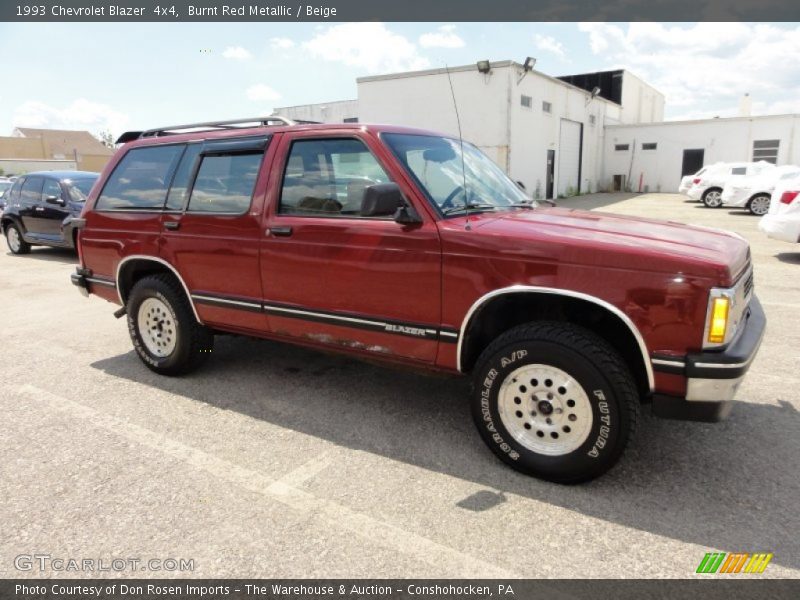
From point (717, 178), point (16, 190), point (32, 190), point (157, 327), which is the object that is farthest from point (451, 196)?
point (717, 178)

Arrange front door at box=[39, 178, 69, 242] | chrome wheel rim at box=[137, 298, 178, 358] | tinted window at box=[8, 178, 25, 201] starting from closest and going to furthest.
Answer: chrome wheel rim at box=[137, 298, 178, 358]
front door at box=[39, 178, 69, 242]
tinted window at box=[8, 178, 25, 201]

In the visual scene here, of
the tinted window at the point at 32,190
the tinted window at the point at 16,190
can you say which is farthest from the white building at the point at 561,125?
the tinted window at the point at 16,190

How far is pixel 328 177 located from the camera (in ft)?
12.4

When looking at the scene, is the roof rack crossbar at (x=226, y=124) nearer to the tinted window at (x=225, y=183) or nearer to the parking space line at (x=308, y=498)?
the tinted window at (x=225, y=183)

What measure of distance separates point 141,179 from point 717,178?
73.0 feet

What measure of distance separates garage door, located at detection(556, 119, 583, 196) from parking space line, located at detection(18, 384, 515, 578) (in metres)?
26.9

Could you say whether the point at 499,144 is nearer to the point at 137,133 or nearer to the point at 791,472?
the point at 137,133

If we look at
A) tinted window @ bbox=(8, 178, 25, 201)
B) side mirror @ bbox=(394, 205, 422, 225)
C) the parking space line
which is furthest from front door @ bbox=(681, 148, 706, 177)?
the parking space line

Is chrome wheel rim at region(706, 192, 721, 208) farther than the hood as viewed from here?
Yes

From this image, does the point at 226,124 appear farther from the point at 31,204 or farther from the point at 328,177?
the point at 31,204

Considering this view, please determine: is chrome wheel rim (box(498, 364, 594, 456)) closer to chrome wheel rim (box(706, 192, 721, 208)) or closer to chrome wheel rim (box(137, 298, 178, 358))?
chrome wheel rim (box(137, 298, 178, 358))

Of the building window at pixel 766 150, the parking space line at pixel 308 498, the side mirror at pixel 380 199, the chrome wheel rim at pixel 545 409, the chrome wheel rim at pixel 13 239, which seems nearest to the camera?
the parking space line at pixel 308 498

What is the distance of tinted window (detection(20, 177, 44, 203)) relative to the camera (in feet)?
38.7

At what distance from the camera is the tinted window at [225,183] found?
405 cm
